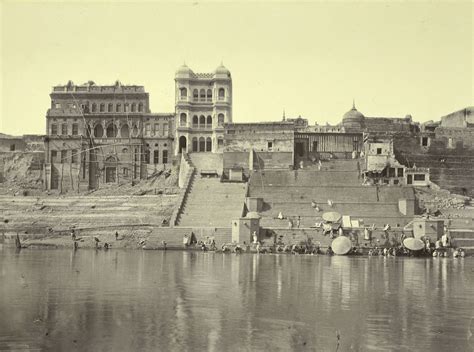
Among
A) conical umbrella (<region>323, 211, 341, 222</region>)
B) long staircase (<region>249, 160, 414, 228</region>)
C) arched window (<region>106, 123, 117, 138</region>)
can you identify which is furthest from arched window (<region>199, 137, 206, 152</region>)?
conical umbrella (<region>323, 211, 341, 222</region>)

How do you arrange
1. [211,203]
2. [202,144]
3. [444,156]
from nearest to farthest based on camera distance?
[211,203] → [444,156] → [202,144]

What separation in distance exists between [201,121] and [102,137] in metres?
10.6

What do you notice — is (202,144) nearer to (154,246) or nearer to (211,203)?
(211,203)

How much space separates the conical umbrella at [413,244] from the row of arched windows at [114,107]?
40.0 meters

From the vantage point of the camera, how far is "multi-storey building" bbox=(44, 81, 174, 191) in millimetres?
75000

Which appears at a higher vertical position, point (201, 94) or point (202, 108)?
point (201, 94)

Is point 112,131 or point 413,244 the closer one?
point 413,244

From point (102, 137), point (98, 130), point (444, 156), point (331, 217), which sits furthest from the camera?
point (98, 130)

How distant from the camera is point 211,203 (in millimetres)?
55906

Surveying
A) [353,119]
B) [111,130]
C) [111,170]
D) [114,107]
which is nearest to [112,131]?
[111,130]

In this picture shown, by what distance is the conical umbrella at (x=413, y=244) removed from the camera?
4369 centimetres

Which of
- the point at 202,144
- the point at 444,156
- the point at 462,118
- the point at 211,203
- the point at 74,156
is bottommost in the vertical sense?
the point at 211,203

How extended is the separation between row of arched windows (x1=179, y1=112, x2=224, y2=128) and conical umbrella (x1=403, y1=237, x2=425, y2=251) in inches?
1341

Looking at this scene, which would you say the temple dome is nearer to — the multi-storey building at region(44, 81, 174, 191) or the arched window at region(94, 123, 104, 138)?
the multi-storey building at region(44, 81, 174, 191)
